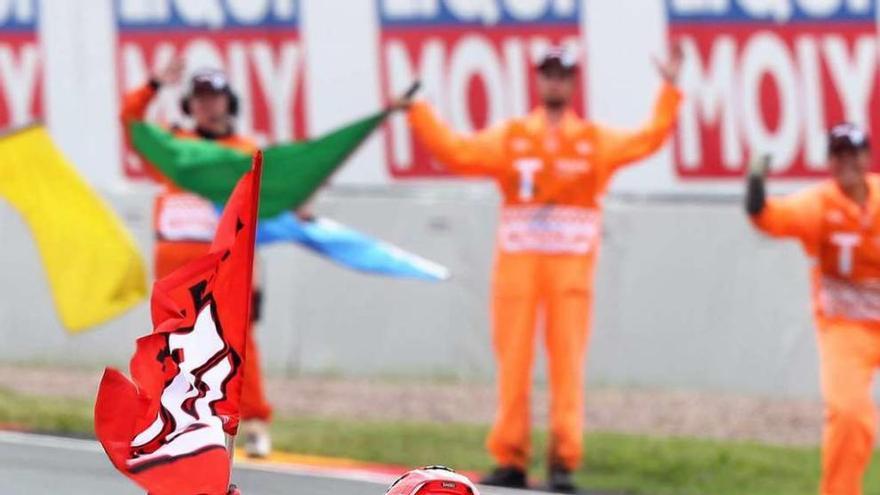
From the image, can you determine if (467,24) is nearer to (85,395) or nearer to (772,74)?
(772,74)

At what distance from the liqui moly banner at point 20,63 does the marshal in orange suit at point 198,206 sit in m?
5.36

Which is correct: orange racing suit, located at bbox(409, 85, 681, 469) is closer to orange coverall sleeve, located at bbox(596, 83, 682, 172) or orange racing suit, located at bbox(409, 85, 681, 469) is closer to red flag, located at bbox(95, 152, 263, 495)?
orange coverall sleeve, located at bbox(596, 83, 682, 172)

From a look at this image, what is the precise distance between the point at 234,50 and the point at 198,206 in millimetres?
4727

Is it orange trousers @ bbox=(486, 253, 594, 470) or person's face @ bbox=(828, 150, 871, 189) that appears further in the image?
orange trousers @ bbox=(486, 253, 594, 470)

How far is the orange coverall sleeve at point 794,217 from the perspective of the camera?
1072 cm

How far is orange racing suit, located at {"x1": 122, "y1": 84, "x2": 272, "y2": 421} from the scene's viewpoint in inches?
495

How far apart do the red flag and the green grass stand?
5.52m

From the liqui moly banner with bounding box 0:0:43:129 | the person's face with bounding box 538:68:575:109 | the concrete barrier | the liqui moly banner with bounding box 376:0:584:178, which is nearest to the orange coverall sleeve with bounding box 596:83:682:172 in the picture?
the person's face with bounding box 538:68:575:109

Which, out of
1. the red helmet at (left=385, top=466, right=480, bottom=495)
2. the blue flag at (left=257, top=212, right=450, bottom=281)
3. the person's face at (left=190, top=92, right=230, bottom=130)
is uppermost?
the person's face at (left=190, top=92, right=230, bottom=130)

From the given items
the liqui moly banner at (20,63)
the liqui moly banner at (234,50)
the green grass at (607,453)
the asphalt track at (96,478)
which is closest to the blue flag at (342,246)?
the green grass at (607,453)

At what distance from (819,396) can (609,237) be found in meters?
1.65

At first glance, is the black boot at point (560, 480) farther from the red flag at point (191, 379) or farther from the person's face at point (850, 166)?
the red flag at point (191, 379)

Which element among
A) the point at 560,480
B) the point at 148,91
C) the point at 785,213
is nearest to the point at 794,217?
the point at 785,213

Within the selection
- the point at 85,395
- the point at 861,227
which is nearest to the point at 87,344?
the point at 85,395
